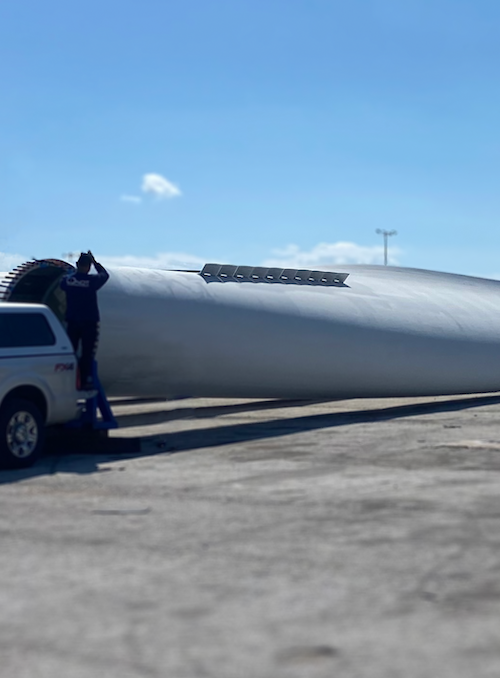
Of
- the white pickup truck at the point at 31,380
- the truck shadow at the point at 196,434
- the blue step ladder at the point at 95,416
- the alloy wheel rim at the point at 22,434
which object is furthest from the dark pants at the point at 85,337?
the alloy wheel rim at the point at 22,434

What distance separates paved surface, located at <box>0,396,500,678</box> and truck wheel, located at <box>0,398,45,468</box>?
10.5 inches

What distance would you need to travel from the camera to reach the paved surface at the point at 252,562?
535cm

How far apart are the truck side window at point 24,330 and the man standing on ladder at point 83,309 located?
126cm

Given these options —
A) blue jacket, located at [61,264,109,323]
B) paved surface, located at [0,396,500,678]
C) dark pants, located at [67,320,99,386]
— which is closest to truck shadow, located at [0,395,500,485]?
paved surface, located at [0,396,500,678]

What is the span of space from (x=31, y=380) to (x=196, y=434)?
4.43m

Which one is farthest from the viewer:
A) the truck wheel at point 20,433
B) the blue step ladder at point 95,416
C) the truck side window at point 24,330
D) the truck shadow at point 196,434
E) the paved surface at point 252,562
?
the blue step ladder at point 95,416

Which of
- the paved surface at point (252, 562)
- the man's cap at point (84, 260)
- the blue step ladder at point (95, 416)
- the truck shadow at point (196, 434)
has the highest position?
the man's cap at point (84, 260)

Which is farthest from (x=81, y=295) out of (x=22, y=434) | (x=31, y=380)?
(x=22, y=434)

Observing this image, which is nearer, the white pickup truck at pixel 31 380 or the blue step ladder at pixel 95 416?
the white pickup truck at pixel 31 380

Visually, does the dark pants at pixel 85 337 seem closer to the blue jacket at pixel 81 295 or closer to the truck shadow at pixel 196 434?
the blue jacket at pixel 81 295

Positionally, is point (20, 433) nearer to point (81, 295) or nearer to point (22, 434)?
point (22, 434)

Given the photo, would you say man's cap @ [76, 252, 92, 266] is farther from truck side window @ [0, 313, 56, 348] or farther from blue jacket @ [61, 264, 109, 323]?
truck side window @ [0, 313, 56, 348]

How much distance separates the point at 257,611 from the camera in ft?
20.2

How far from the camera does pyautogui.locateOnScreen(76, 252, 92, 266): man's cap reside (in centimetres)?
1498
